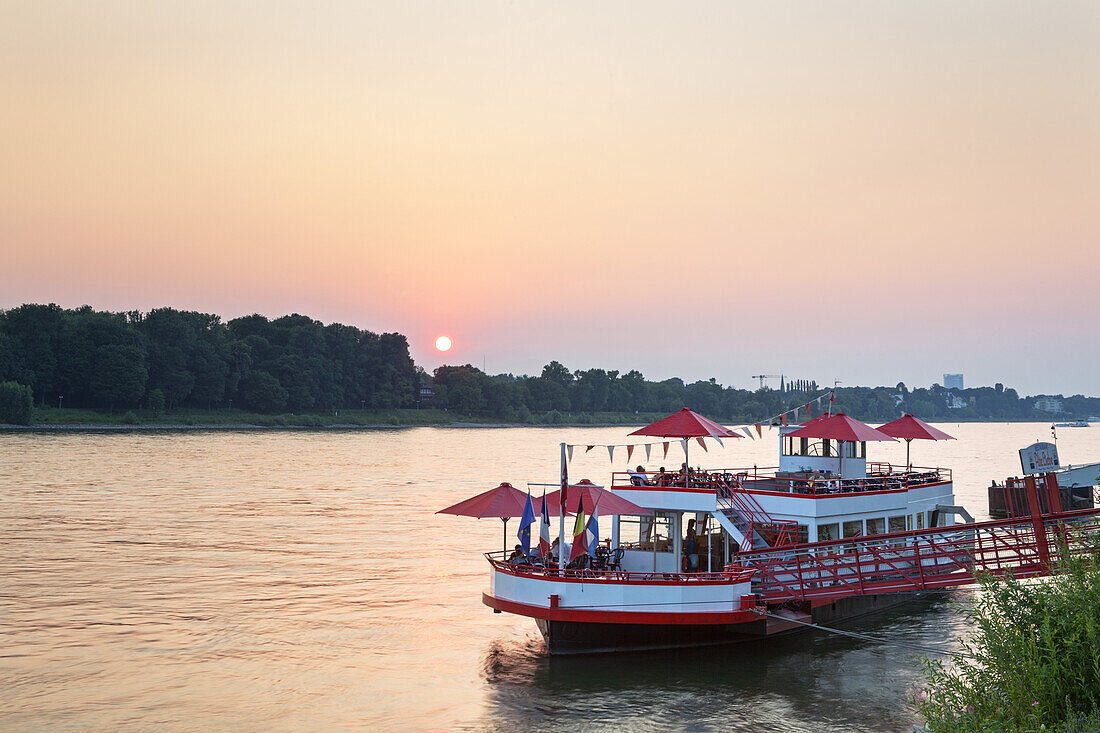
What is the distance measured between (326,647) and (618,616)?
30.9 ft

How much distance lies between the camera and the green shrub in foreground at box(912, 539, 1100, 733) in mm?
12062

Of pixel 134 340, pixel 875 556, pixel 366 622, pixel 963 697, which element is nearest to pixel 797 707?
pixel 875 556

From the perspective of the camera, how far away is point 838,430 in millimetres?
31203

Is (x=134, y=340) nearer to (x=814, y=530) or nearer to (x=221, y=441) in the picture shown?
(x=221, y=441)

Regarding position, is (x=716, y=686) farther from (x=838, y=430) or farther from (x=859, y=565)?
(x=838, y=430)

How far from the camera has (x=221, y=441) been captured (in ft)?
411

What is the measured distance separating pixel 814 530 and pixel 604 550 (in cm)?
626

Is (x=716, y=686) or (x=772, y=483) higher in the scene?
(x=772, y=483)

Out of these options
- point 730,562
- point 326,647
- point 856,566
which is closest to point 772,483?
point 730,562

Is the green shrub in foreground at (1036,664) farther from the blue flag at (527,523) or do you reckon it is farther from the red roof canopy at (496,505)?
the red roof canopy at (496,505)

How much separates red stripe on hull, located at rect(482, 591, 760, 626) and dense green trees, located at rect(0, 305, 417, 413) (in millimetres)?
132593

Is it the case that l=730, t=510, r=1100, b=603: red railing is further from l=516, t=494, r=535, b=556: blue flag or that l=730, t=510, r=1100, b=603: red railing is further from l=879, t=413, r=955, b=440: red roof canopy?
l=879, t=413, r=955, b=440: red roof canopy

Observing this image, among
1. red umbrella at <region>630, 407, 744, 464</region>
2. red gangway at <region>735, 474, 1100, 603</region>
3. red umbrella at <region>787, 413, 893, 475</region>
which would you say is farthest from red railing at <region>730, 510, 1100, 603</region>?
red umbrella at <region>787, 413, 893, 475</region>

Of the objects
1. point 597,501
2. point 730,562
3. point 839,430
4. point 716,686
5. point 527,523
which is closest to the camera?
point 716,686
